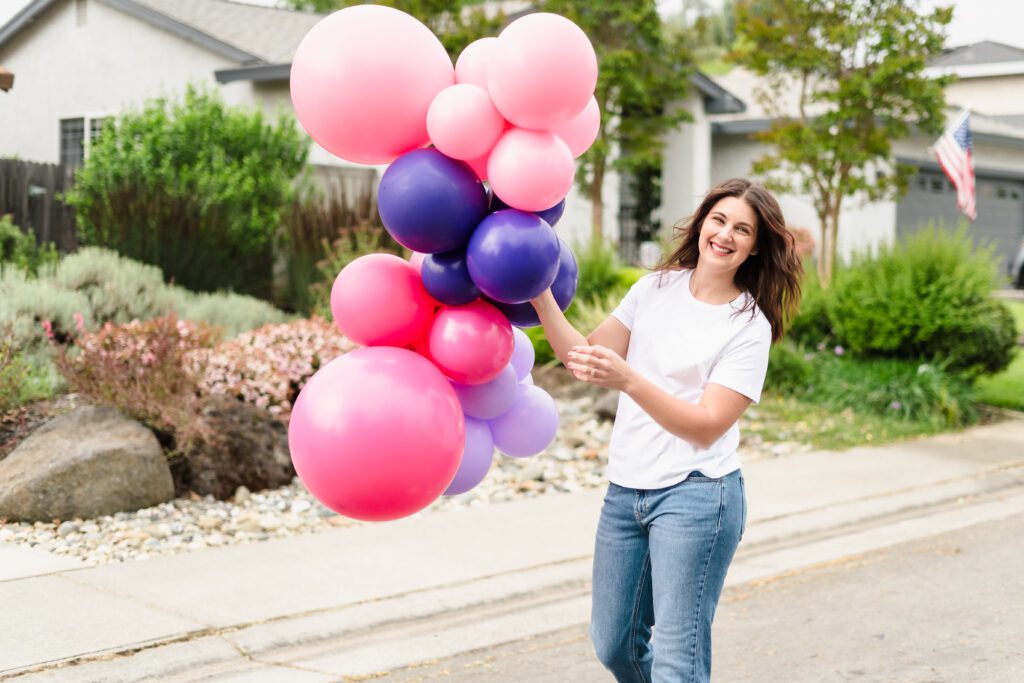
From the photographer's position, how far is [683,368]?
120 inches

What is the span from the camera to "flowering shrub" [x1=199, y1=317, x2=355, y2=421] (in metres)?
7.67

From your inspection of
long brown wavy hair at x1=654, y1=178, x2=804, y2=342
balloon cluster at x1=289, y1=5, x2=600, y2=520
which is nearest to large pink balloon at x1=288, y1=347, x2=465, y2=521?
balloon cluster at x1=289, y1=5, x2=600, y2=520

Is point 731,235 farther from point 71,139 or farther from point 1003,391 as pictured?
point 71,139

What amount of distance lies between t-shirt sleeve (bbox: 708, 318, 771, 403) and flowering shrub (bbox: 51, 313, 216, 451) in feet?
14.8

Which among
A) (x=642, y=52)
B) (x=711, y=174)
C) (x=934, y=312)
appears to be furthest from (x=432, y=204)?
(x=711, y=174)

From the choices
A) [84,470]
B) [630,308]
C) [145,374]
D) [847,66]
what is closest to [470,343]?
[630,308]

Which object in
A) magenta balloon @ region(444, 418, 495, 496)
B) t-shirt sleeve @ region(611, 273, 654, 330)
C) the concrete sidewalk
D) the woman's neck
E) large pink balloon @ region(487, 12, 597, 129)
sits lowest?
the concrete sidewalk

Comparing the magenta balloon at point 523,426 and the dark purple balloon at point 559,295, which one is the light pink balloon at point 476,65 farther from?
the magenta balloon at point 523,426

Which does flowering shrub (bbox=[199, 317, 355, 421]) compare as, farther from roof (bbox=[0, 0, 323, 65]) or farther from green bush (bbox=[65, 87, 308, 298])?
roof (bbox=[0, 0, 323, 65])

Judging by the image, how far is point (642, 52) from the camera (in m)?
17.7

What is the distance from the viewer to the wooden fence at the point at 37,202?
11383mm

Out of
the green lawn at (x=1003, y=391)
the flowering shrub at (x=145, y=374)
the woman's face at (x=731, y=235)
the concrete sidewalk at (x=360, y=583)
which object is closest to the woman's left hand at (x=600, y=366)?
the woman's face at (x=731, y=235)

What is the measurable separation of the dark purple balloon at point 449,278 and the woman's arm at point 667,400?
1.02 ft

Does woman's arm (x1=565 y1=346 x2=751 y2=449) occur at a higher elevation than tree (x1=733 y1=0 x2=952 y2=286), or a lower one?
lower
